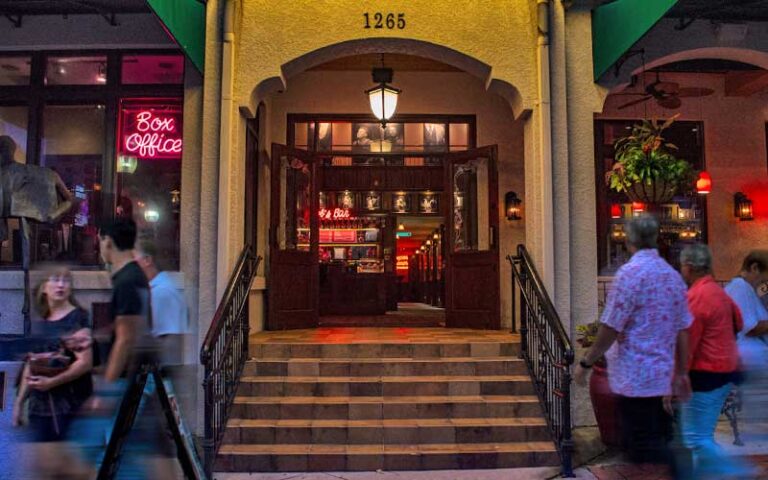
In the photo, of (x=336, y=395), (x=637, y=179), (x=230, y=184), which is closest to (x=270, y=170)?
(x=230, y=184)

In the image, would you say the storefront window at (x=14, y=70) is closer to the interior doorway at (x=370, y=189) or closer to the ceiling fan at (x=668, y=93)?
the interior doorway at (x=370, y=189)

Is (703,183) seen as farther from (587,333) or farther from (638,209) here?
(587,333)

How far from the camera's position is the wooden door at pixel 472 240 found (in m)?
8.59

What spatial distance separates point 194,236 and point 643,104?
6.46 metres

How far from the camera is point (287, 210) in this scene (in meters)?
8.68

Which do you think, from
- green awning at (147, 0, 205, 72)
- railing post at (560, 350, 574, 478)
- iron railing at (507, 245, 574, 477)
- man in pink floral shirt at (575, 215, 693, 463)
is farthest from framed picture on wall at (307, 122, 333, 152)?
man in pink floral shirt at (575, 215, 693, 463)

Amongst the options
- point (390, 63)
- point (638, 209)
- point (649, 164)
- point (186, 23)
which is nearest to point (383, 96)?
point (390, 63)

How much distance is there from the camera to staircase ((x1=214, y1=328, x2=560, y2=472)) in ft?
18.2

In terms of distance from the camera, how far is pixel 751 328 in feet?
14.2

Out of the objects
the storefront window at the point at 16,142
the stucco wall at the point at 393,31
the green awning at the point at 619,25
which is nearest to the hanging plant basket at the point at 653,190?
the green awning at the point at 619,25

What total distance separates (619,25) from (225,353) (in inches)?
197

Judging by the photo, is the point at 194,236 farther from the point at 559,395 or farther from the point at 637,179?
the point at 637,179

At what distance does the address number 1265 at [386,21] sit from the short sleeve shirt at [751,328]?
427cm

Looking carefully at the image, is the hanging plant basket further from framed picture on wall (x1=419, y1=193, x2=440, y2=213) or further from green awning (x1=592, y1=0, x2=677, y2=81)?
framed picture on wall (x1=419, y1=193, x2=440, y2=213)
